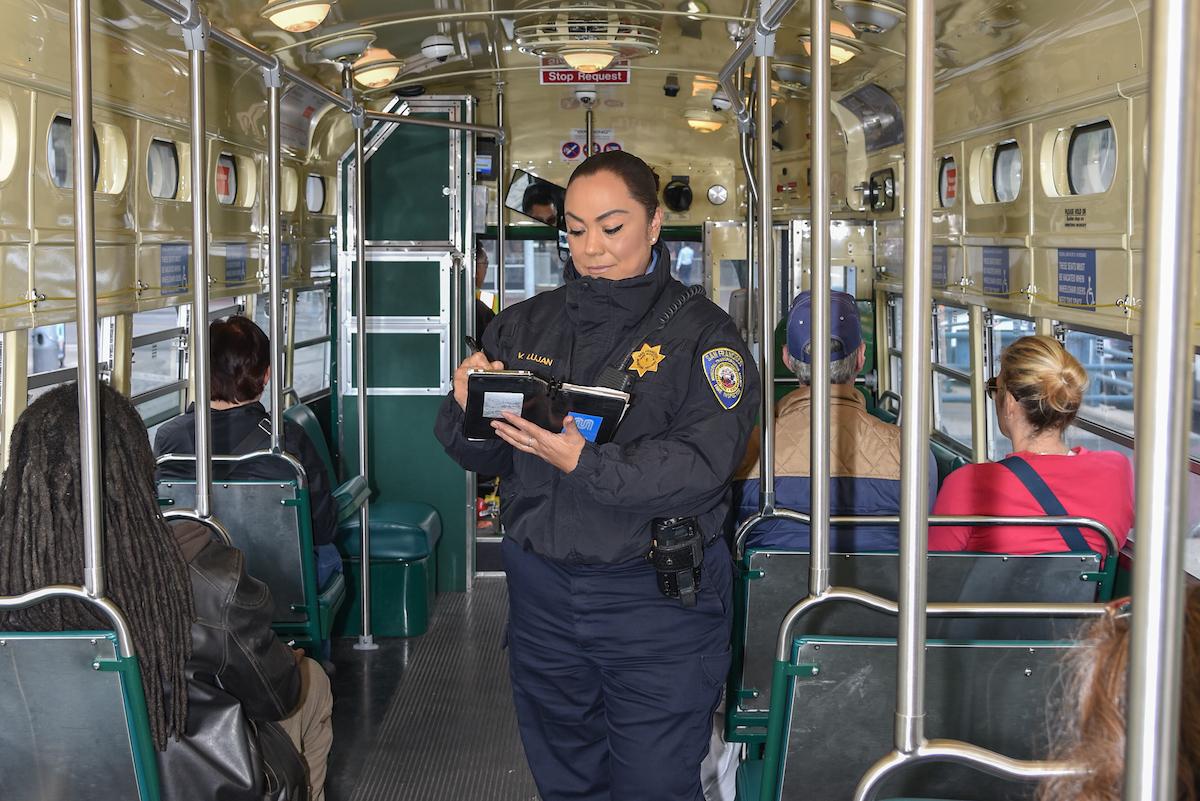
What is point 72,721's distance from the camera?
2.47 m

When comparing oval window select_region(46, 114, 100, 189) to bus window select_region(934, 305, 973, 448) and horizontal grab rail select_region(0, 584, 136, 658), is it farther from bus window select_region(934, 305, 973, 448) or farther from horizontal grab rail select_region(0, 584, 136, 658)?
bus window select_region(934, 305, 973, 448)

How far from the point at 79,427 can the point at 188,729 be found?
2.36ft

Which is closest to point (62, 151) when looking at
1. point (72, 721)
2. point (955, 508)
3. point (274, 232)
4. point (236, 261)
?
point (274, 232)

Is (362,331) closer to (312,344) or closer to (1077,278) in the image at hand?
(312,344)

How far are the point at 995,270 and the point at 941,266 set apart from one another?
0.87 m

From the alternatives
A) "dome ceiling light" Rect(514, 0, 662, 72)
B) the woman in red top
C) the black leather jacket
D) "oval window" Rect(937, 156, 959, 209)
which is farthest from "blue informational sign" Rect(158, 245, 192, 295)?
"oval window" Rect(937, 156, 959, 209)

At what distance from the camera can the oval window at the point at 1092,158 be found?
13.2 feet

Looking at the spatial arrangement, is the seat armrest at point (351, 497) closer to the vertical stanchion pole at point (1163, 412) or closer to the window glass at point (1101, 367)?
the window glass at point (1101, 367)

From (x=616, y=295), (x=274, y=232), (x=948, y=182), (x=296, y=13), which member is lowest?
(x=616, y=295)

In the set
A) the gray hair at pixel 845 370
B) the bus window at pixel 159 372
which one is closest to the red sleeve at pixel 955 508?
the gray hair at pixel 845 370

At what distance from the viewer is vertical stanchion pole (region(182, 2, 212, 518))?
341 centimetres

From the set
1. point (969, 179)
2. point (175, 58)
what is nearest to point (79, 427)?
point (175, 58)

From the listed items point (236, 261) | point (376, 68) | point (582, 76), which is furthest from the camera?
point (582, 76)

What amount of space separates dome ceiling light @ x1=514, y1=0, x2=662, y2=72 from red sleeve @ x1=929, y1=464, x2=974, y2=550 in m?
2.90
